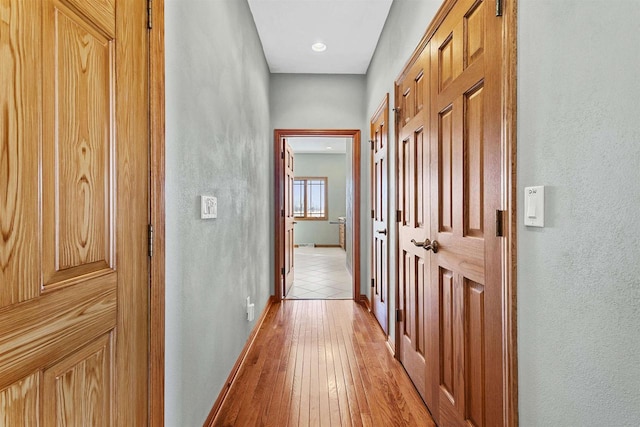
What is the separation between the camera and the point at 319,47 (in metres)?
3.28

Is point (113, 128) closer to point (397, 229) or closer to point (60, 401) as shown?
point (60, 401)

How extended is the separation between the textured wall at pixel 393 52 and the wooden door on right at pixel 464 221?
0.28m

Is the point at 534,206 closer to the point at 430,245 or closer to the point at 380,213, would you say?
the point at 430,245

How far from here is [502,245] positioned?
1085mm

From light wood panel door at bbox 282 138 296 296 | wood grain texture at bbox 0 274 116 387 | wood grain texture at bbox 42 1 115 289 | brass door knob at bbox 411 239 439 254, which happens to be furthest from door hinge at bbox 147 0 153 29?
light wood panel door at bbox 282 138 296 296

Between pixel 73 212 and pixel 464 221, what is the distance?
4.33 ft

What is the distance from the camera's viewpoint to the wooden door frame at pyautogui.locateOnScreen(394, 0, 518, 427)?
3.37 ft

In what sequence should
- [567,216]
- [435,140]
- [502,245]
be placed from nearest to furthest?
[567,216], [502,245], [435,140]

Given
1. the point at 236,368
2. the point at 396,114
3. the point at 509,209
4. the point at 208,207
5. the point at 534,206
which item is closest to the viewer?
the point at 534,206

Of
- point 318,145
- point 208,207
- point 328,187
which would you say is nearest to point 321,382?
point 208,207

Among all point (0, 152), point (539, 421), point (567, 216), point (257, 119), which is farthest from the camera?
point (257, 119)

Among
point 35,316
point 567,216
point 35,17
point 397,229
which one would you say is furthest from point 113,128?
point 397,229

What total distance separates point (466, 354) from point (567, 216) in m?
0.78

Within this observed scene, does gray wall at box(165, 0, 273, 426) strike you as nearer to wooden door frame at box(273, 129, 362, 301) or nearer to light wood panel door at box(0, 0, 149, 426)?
light wood panel door at box(0, 0, 149, 426)
